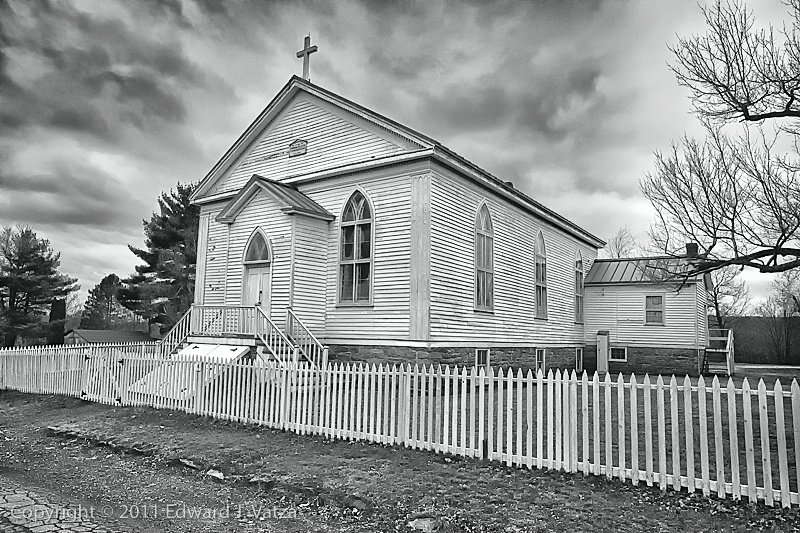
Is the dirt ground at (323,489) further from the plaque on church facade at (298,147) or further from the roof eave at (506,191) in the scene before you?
the plaque on church facade at (298,147)

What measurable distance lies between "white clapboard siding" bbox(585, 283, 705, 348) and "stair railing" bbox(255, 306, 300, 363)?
1580cm

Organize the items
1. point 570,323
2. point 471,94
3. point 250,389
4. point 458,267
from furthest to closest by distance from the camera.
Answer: point 570,323 → point 471,94 → point 458,267 → point 250,389

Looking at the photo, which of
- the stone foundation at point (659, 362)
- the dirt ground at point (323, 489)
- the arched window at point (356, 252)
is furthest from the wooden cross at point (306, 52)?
the stone foundation at point (659, 362)

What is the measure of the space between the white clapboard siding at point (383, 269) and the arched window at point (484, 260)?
9.24 ft

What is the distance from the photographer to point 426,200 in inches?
563

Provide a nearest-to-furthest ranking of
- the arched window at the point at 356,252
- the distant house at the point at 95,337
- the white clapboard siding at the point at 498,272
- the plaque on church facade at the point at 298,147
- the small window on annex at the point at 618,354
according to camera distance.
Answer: the white clapboard siding at the point at 498,272 → the arched window at the point at 356,252 → the plaque on church facade at the point at 298,147 → the small window on annex at the point at 618,354 → the distant house at the point at 95,337

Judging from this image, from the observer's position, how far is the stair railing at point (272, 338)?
13.5 meters

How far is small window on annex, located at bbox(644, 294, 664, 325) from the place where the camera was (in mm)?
24219

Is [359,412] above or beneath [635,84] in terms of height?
beneath

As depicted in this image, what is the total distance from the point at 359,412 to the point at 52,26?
1305 cm

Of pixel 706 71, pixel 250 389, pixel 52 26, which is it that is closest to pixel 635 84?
pixel 706 71

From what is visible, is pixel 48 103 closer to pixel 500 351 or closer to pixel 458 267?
pixel 458 267

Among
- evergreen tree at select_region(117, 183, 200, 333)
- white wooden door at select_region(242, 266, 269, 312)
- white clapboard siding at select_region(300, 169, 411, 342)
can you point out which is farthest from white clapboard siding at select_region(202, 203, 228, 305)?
evergreen tree at select_region(117, 183, 200, 333)

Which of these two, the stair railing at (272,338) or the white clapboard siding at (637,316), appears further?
the white clapboard siding at (637,316)
